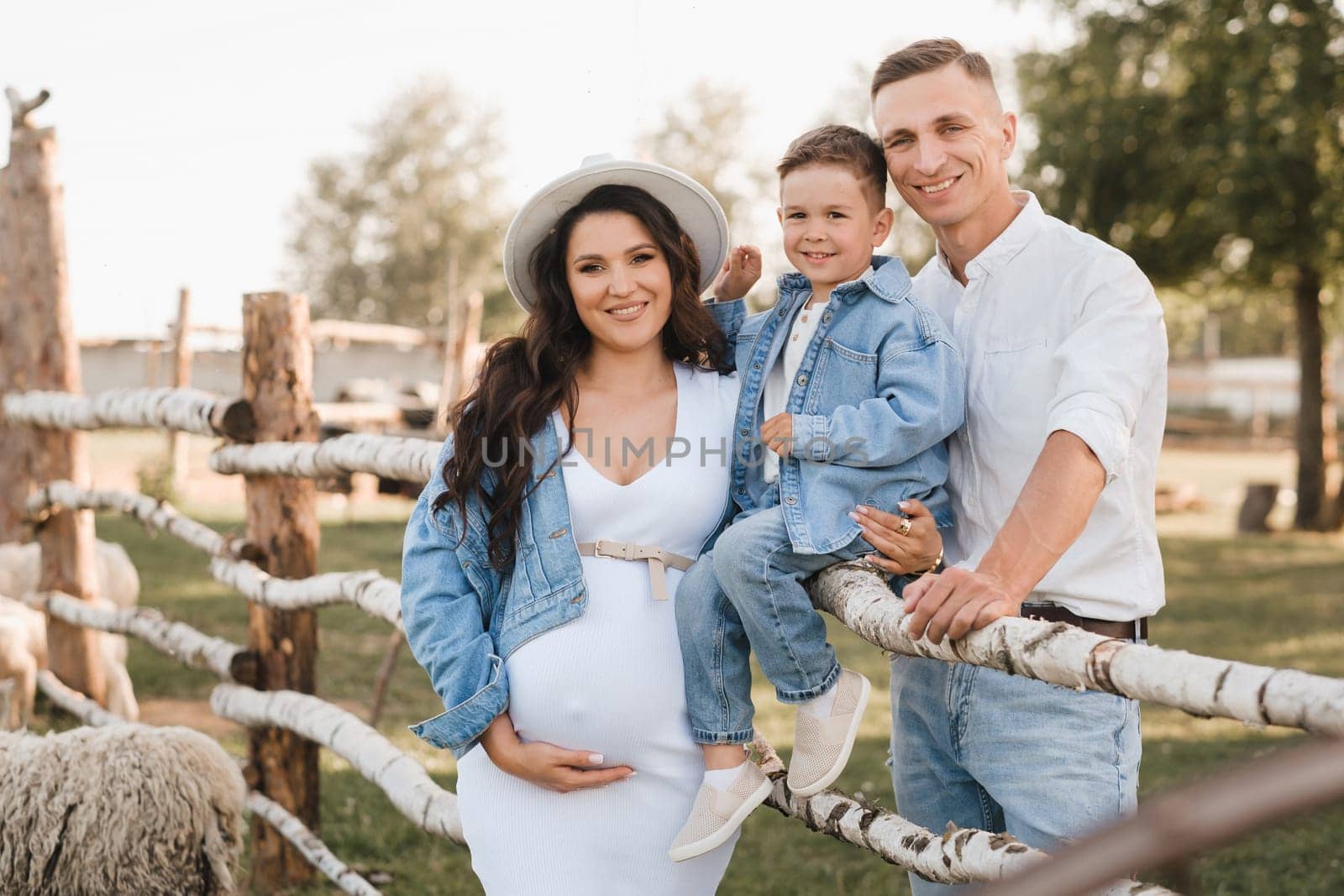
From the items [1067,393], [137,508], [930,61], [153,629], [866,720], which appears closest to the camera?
[1067,393]

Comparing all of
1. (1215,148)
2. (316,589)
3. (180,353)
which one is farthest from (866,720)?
(1215,148)

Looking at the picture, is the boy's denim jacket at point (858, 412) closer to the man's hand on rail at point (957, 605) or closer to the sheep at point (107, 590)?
the man's hand on rail at point (957, 605)

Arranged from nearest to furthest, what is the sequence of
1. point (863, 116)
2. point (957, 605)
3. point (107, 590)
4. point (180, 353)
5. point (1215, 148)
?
point (957, 605), point (107, 590), point (180, 353), point (1215, 148), point (863, 116)

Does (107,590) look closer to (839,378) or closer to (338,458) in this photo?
(338,458)

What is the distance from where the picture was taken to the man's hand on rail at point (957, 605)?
1764 mm

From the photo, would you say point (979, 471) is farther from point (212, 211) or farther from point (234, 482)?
point (212, 211)

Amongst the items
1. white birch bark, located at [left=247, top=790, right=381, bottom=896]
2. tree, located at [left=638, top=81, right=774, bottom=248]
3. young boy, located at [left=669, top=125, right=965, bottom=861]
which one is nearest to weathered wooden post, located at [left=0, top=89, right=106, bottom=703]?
white birch bark, located at [left=247, top=790, right=381, bottom=896]

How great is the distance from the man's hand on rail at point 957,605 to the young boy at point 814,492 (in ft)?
1.13

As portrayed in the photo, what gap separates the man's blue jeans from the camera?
200cm

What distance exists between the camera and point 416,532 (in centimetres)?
231

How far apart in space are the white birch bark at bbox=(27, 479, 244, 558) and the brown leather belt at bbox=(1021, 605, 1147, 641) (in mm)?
3034

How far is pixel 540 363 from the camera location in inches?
92.8

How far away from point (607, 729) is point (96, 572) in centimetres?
483

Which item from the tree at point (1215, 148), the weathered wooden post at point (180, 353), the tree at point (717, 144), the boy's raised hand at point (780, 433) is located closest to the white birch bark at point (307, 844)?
the boy's raised hand at point (780, 433)
